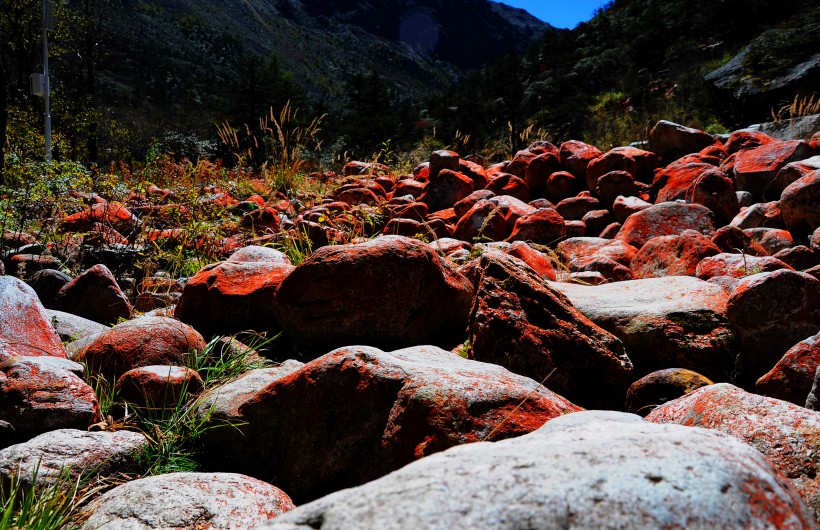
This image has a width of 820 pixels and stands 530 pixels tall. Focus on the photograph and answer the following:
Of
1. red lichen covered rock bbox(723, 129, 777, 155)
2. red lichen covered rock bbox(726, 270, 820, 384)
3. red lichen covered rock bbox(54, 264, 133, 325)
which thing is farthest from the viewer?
red lichen covered rock bbox(723, 129, 777, 155)

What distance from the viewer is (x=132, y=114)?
27281 mm

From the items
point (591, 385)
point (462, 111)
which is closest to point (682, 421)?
point (591, 385)

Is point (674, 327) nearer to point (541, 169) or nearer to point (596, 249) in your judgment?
point (596, 249)

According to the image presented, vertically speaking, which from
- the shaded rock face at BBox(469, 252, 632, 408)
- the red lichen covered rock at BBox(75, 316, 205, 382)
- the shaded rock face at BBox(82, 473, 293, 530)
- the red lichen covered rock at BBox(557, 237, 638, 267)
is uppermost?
the red lichen covered rock at BBox(557, 237, 638, 267)

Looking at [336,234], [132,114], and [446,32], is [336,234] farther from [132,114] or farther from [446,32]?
[446,32]

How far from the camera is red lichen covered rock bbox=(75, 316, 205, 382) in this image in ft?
8.99

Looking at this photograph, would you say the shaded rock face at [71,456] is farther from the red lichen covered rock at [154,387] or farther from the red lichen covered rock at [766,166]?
the red lichen covered rock at [766,166]

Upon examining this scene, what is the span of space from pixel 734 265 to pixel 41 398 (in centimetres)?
336

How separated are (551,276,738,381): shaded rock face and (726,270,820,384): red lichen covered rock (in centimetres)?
9

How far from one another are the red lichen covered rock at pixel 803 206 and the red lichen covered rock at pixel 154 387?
3.95 metres

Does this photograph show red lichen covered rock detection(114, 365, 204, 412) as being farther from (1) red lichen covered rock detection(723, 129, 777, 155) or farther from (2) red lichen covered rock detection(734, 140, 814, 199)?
(1) red lichen covered rock detection(723, 129, 777, 155)

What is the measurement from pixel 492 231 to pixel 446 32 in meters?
83.7

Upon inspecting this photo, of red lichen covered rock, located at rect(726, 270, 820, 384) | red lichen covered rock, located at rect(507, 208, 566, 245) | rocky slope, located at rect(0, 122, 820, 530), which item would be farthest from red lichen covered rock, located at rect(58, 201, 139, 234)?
red lichen covered rock, located at rect(726, 270, 820, 384)

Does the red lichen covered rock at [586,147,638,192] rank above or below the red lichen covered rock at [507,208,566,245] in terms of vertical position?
above
